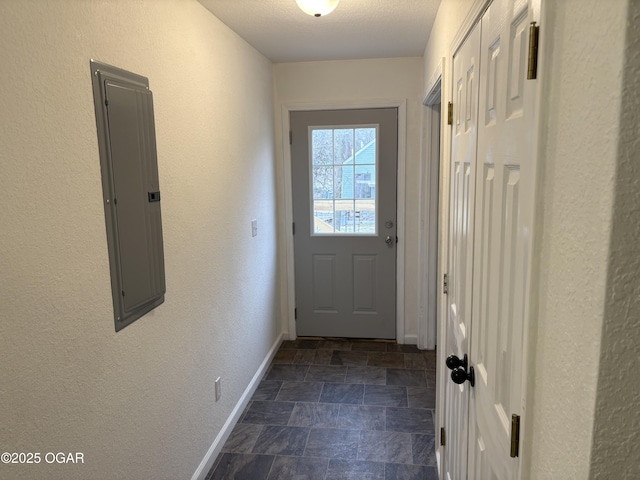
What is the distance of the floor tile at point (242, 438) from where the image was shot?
8.19 ft

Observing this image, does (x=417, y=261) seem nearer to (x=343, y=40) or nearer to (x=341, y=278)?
(x=341, y=278)

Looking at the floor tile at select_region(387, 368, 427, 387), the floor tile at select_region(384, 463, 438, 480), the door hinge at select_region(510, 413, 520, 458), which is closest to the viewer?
the door hinge at select_region(510, 413, 520, 458)

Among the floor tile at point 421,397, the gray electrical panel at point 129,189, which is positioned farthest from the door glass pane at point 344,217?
the gray electrical panel at point 129,189

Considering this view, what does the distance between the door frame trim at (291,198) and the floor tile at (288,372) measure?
1.74ft

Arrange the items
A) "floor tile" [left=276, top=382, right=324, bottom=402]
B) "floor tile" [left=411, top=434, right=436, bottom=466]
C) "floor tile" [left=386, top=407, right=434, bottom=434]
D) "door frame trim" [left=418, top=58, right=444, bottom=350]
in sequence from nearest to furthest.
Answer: "floor tile" [left=411, top=434, right=436, bottom=466], "floor tile" [left=386, top=407, right=434, bottom=434], "floor tile" [left=276, top=382, right=324, bottom=402], "door frame trim" [left=418, top=58, right=444, bottom=350]

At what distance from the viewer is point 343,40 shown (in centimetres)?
293

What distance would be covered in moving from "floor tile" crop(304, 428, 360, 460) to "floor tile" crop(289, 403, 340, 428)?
0.06 metres

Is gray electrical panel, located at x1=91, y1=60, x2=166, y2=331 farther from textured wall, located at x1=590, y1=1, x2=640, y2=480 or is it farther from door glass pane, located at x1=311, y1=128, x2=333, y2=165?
door glass pane, located at x1=311, y1=128, x2=333, y2=165

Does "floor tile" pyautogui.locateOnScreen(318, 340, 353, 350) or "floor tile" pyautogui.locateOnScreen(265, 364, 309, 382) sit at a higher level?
"floor tile" pyautogui.locateOnScreen(318, 340, 353, 350)

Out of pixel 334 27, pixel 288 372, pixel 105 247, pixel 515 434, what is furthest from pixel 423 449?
pixel 334 27

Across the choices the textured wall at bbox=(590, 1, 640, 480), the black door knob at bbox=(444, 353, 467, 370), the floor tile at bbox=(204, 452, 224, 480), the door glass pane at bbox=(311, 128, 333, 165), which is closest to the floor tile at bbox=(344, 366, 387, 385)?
the floor tile at bbox=(204, 452, 224, 480)

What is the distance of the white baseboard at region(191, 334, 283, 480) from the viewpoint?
2.25 meters

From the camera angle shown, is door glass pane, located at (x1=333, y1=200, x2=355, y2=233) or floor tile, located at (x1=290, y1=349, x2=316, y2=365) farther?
door glass pane, located at (x1=333, y1=200, x2=355, y2=233)

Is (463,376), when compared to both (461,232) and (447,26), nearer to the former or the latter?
(461,232)
